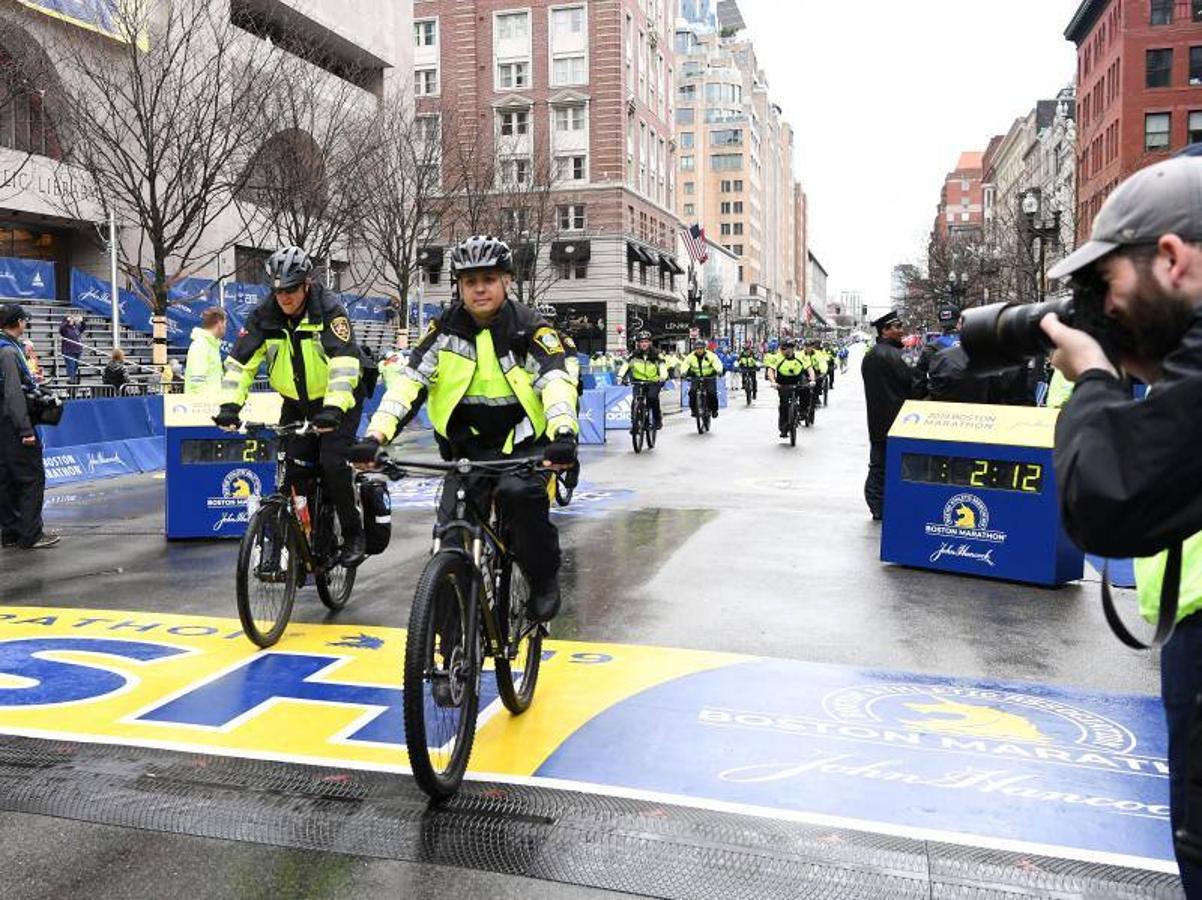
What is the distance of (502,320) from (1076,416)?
332cm

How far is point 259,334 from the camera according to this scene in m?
6.94

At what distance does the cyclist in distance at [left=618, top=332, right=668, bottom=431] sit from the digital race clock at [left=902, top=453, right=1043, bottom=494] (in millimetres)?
10716

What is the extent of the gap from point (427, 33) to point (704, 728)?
237ft

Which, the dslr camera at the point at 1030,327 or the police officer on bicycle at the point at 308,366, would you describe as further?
the police officer on bicycle at the point at 308,366

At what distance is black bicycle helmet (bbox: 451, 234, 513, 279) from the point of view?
4871 millimetres

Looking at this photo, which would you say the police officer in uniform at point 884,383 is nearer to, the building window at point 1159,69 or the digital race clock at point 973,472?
the digital race clock at point 973,472

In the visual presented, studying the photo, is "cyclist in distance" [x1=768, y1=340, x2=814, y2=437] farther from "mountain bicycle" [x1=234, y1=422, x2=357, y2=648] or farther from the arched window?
"mountain bicycle" [x1=234, y1=422, x2=357, y2=648]

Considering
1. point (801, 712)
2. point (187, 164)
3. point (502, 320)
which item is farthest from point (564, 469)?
point (187, 164)

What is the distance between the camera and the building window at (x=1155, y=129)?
60.8 metres

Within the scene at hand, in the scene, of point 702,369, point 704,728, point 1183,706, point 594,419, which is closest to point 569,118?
point 702,369

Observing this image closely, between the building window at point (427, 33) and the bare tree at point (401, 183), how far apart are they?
117 feet

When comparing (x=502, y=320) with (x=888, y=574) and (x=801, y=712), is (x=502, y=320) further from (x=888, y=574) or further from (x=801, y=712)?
(x=888, y=574)

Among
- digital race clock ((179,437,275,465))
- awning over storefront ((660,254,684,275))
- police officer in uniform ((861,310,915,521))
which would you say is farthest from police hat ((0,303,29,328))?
awning over storefront ((660,254,684,275))

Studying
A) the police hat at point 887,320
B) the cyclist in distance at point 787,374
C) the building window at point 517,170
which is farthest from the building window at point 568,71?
the police hat at point 887,320
